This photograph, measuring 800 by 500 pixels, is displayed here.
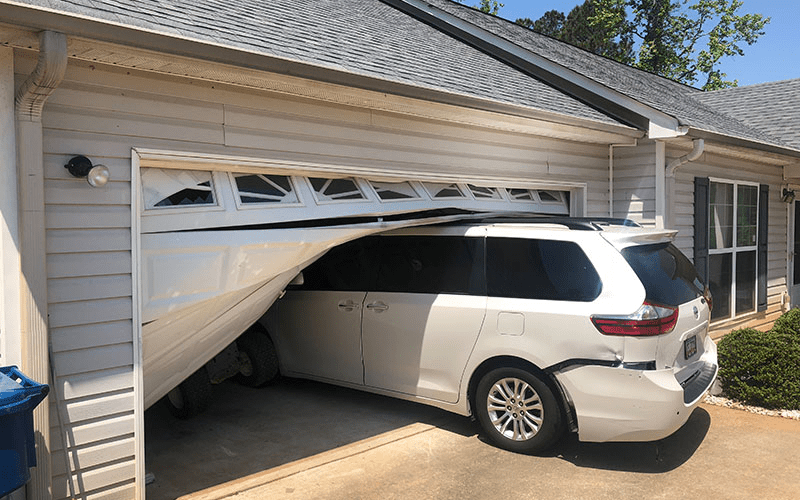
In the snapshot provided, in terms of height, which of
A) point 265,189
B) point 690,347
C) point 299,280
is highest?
point 265,189

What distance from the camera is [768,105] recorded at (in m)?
13.5

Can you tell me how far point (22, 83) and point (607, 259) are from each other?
157 inches

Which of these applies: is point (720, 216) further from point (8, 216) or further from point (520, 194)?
point (8, 216)

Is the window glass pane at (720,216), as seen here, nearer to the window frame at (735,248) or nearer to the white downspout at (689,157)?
the window frame at (735,248)

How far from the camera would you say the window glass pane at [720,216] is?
30.7 feet

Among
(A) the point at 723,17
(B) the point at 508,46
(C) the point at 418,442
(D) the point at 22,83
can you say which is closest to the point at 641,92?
(B) the point at 508,46

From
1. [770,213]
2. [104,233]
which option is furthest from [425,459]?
[770,213]

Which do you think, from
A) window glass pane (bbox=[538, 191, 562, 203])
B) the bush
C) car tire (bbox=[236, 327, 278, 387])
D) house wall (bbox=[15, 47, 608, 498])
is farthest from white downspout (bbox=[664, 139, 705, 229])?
house wall (bbox=[15, 47, 608, 498])

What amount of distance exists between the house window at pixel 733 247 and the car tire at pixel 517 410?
189 inches

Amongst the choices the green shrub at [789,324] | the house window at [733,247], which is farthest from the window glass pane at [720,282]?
the green shrub at [789,324]

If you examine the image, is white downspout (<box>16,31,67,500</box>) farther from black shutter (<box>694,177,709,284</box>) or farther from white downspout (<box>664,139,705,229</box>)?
black shutter (<box>694,177,709,284</box>)

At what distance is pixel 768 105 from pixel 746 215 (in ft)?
15.2

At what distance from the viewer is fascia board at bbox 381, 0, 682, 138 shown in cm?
762

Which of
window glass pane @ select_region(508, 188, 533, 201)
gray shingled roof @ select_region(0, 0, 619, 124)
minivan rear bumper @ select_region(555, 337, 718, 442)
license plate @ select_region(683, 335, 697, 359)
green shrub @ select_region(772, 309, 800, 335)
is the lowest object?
minivan rear bumper @ select_region(555, 337, 718, 442)
